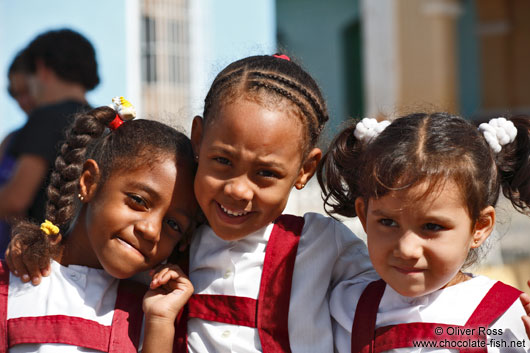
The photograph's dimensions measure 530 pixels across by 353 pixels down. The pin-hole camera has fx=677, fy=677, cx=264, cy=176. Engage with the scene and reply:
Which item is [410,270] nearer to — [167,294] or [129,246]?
[167,294]

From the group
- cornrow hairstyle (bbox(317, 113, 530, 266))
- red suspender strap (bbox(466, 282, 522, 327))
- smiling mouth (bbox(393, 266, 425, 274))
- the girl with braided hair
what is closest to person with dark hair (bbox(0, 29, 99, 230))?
the girl with braided hair

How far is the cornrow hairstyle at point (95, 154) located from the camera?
2.26 meters

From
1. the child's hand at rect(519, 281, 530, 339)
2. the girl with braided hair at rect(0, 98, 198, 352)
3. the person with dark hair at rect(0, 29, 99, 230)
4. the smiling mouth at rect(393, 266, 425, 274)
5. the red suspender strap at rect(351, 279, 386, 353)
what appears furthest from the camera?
the person with dark hair at rect(0, 29, 99, 230)

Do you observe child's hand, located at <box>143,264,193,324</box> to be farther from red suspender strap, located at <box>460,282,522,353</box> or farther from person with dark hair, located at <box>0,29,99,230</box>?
person with dark hair, located at <box>0,29,99,230</box>

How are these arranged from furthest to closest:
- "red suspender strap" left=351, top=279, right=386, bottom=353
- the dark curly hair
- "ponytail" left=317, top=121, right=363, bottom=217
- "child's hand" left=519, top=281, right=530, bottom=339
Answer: the dark curly hair, "ponytail" left=317, top=121, right=363, bottom=217, "red suspender strap" left=351, top=279, right=386, bottom=353, "child's hand" left=519, top=281, right=530, bottom=339

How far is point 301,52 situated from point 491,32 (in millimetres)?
3503

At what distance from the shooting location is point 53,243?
7.52ft

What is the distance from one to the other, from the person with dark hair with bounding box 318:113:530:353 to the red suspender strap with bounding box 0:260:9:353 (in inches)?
41.6

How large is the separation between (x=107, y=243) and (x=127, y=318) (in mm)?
263

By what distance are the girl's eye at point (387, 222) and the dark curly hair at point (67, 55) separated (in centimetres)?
228

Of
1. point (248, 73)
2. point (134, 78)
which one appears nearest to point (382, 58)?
point (134, 78)

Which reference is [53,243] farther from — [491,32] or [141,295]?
[491,32]

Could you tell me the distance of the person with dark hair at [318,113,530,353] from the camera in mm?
1906

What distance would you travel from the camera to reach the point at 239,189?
80.8 inches
